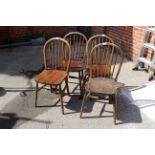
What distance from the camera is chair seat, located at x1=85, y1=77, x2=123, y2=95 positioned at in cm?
289

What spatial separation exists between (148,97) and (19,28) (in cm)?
Answer: 427

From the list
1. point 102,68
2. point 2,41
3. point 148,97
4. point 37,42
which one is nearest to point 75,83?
point 102,68

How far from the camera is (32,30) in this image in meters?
6.46

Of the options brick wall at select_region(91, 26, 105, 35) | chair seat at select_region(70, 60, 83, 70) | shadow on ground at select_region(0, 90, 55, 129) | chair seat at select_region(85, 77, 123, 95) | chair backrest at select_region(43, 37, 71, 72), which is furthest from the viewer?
brick wall at select_region(91, 26, 105, 35)

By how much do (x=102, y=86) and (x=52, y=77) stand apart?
0.75 meters

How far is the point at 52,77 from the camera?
3225 millimetres

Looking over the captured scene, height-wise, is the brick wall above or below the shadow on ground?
above

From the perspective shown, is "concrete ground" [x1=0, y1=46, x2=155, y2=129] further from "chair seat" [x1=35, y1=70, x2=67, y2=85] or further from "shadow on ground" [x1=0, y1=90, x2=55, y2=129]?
"chair seat" [x1=35, y1=70, x2=67, y2=85]

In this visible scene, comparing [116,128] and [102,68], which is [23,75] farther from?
[116,128]

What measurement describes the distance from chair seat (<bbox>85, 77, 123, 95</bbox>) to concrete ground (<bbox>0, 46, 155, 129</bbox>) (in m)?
0.42

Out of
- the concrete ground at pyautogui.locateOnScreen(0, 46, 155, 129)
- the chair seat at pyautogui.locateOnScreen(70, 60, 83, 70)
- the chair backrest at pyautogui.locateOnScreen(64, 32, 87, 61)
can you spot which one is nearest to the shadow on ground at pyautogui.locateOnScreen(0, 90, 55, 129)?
the concrete ground at pyautogui.locateOnScreen(0, 46, 155, 129)

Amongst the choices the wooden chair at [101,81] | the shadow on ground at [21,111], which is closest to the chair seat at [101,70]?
the wooden chair at [101,81]

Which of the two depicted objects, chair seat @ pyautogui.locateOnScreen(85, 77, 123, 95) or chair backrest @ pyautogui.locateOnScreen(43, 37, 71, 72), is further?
chair backrest @ pyautogui.locateOnScreen(43, 37, 71, 72)

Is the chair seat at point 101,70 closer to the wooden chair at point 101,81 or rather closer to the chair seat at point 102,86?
the wooden chair at point 101,81
